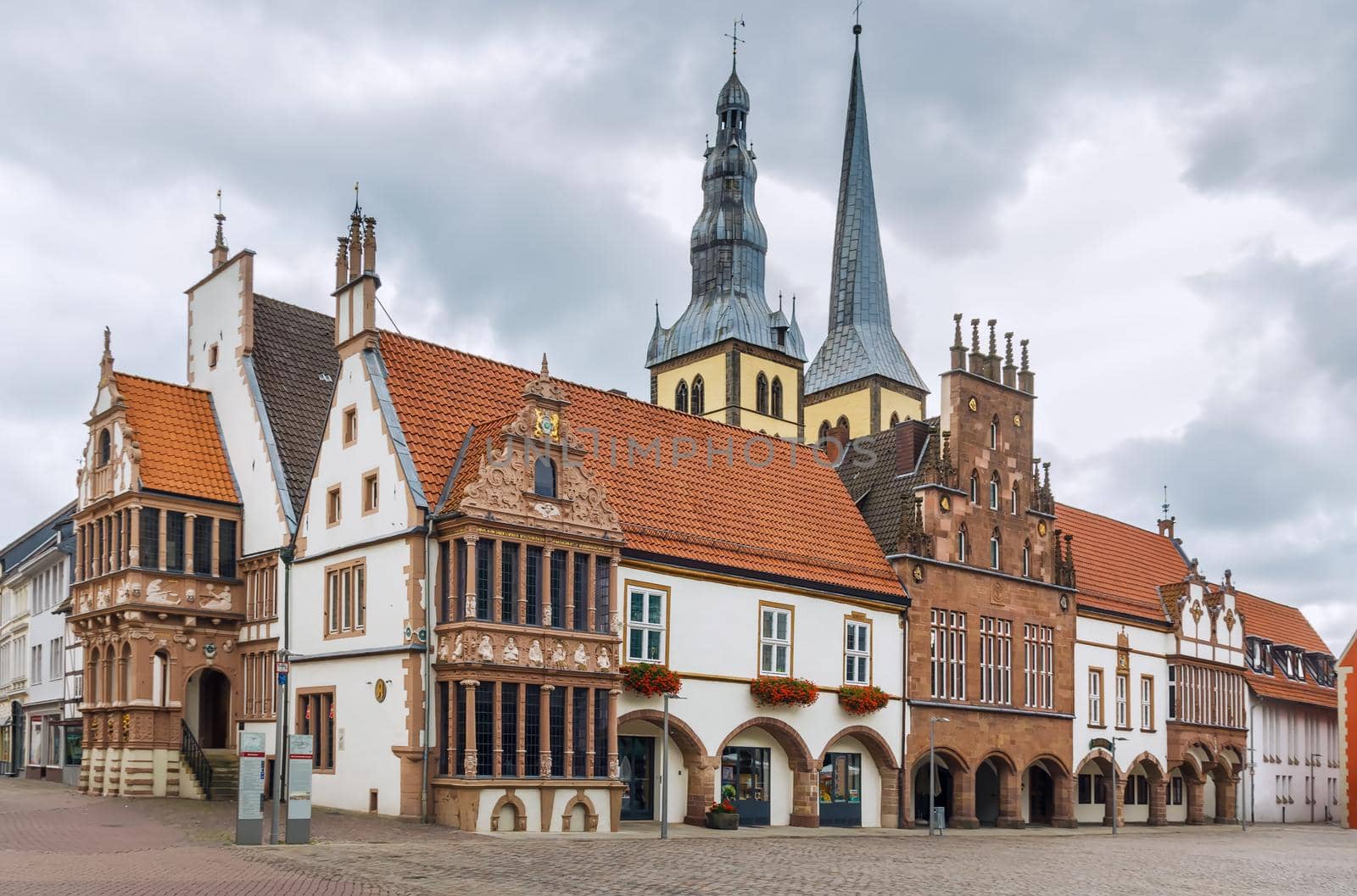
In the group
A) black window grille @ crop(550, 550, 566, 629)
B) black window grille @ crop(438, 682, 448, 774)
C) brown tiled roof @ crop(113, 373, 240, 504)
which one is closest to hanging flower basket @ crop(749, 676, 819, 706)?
black window grille @ crop(550, 550, 566, 629)

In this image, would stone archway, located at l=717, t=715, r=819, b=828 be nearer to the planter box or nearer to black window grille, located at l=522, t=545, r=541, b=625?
the planter box

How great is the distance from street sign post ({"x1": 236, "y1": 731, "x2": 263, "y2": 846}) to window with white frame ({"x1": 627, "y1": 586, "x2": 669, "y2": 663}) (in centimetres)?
1212

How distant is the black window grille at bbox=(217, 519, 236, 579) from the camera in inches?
1684

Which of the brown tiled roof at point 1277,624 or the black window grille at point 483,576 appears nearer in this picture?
the black window grille at point 483,576

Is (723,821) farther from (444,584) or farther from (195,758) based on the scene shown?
(195,758)

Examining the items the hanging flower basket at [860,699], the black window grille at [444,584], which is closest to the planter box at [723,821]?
the hanging flower basket at [860,699]

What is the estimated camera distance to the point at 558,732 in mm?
34250

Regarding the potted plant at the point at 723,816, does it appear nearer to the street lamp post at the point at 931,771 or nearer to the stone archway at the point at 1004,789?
the street lamp post at the point at 931,771

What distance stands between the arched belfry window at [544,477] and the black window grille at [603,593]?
1958 millimetres

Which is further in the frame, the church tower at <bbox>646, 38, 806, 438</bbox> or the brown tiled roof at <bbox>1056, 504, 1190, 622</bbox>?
the church tower at <bbox>646, 38, 806, 438</bbox>

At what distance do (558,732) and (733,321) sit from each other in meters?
68.2

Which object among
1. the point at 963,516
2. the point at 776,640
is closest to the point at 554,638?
the point at 776,640

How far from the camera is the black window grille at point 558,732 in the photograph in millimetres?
34062

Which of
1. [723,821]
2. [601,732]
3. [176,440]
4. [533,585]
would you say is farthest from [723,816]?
[176,440]
